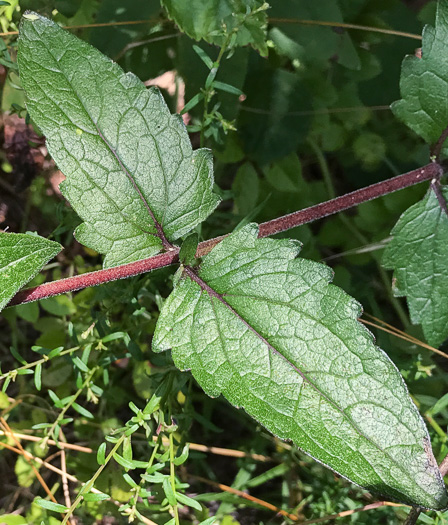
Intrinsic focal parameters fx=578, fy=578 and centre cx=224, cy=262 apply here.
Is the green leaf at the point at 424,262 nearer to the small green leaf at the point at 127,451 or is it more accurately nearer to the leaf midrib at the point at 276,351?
the leaf midrib at the point at 276,351

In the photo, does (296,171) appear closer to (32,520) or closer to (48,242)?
(48,242)

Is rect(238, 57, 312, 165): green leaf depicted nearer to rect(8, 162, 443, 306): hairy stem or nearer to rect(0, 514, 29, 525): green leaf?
rect(8, 162, 443, 306): hairy stem

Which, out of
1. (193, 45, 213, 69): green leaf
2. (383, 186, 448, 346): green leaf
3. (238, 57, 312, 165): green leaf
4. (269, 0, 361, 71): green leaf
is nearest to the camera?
(193, 45, 213, 69): green leaf

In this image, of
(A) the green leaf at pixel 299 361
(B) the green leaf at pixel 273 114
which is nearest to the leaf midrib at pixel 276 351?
(A) the green leaf at pixel 299 361

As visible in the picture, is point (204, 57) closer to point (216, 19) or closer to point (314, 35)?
point (216, 19)

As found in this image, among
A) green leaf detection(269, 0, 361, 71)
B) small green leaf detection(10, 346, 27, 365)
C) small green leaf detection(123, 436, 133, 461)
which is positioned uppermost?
green leaf detection(269, 0, 361, 71)

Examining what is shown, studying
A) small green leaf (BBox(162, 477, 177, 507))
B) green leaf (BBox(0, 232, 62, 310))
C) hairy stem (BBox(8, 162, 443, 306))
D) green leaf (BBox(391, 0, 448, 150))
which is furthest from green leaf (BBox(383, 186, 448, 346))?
green leaf (BBox(0, 232, 62, 310))

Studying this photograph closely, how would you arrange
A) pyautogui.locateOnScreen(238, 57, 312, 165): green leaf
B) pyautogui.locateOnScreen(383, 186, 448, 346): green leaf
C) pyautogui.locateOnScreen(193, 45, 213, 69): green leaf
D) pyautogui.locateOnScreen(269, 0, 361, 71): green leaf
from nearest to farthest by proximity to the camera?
1. pyautogui.locateOnScreen(193, 45, 213, 69): green leaf
2. pyautogui.locateOnScreen(383, 186, 448, 346): green leaf
3. pyautogui.locateOnScreen(269, 0, 361, 71): green leaf
4. pyautogui.locateOnScreen(238, 57, 312, 165): green leaf
